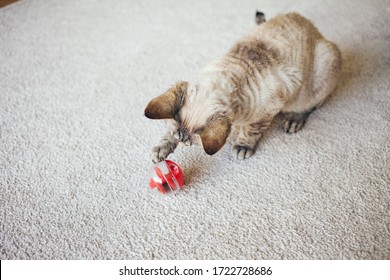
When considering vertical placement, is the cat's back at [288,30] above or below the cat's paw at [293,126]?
above

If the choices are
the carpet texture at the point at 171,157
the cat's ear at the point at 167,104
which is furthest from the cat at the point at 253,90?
the carpet texture at the point at 171,157

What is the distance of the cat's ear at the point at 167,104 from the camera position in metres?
1.02

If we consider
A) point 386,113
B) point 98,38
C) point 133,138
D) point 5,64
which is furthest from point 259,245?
point 5,64

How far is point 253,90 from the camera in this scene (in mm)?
1210

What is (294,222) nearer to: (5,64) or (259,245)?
(259,245)

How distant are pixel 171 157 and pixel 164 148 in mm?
78

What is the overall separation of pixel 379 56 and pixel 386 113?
1.50 ft

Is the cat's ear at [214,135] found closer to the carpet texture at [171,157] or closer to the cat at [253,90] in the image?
the cat at [253,90]

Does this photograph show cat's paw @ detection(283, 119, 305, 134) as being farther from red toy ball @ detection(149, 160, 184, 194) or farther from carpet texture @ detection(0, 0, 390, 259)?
red toy ball @ detection(149, 160, 184, 194)

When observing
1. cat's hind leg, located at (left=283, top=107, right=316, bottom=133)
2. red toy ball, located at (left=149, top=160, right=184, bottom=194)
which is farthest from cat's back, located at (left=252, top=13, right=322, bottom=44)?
red toy ball, located at (left=149, top=160, right=184, bottom=194)

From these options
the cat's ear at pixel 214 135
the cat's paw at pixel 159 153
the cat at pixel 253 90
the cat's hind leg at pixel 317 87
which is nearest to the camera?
the cat's ear at pixel 214 135

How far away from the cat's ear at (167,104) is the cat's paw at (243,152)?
0.39 meters
